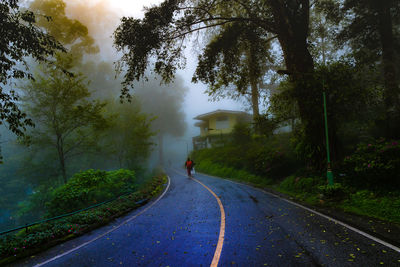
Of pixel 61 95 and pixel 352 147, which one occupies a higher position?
pixel 61 95

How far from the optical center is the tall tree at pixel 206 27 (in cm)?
1009

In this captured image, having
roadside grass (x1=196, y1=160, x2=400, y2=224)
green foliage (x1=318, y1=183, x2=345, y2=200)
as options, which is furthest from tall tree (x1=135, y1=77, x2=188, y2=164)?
green foliage (x1=318, y1=183, x2=345, y2=200)

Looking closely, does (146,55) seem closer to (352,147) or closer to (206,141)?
(352,147)

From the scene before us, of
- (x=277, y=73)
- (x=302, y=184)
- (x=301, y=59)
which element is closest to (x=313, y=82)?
(x=301, y=59)

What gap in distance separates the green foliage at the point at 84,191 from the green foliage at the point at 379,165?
12.0m

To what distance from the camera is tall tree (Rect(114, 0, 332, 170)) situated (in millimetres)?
10094

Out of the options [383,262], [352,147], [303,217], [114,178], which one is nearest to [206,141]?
[114,178]

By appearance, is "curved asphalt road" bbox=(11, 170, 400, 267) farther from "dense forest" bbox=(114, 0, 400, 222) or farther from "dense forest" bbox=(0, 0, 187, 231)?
"dense forest" bbox=(0, 0, 187, 231)

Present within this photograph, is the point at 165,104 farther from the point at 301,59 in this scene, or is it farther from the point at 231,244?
the point at 231,244

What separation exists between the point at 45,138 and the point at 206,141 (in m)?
25.4

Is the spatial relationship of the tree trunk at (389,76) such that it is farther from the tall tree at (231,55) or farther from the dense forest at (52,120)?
the dense forest at (52,120)

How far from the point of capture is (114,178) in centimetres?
1462

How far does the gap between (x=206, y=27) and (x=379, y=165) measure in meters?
9.11

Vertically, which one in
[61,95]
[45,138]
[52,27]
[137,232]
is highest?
[52,27]
